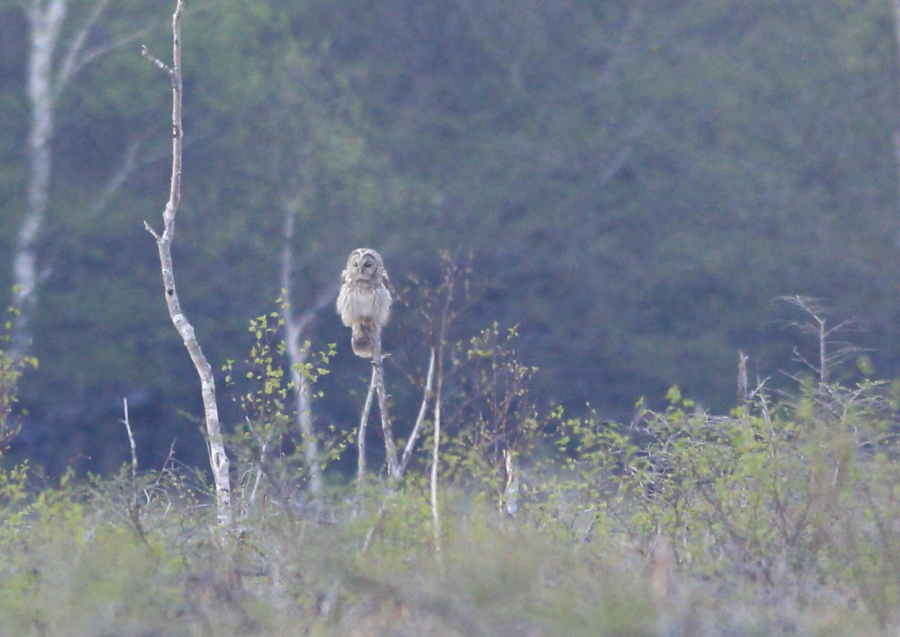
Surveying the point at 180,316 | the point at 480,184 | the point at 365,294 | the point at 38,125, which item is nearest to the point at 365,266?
the point at 365,294

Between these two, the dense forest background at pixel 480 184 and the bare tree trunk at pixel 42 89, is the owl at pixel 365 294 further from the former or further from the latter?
the bare tree trunk at pixel 42 89

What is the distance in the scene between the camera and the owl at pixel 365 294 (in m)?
8.60

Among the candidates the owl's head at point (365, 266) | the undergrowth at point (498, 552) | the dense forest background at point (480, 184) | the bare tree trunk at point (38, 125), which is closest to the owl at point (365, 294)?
the owl's head at point (365, 266)

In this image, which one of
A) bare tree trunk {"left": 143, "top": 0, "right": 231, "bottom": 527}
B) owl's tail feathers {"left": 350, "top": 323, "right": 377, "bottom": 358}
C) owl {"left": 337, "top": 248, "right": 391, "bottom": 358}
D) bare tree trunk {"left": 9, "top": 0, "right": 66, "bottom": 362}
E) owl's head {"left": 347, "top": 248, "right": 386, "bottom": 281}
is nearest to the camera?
bare tree trunk {"left": 143, "top": 0, "right": 231, "bottom": 527}

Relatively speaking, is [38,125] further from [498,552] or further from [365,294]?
[498,552]

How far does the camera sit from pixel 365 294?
8.71 metres

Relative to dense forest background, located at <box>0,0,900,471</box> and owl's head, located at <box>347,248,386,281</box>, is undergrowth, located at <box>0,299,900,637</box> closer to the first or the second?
owl's head, located at <box>347,248,386,281</box>

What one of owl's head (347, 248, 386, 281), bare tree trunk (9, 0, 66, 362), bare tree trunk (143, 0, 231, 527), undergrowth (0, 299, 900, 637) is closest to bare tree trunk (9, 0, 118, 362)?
bare tree trunk (9, 0, 66, 362)

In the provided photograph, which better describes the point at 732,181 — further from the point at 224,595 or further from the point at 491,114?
the point at 224,595

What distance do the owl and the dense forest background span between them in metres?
7.21

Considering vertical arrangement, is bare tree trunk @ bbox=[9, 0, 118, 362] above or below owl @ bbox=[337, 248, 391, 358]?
above

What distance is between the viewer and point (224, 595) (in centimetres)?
584

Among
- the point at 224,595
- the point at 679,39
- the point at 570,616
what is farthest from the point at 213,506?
the point at 679,39

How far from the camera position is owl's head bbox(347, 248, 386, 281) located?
28.7ft
